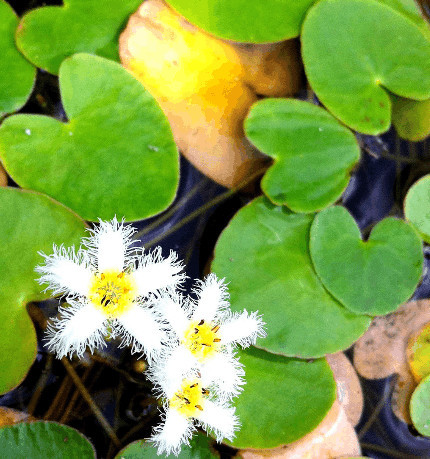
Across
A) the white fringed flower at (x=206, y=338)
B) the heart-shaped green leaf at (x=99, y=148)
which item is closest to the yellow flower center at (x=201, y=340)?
the white fringed flower at (x=206, y=338)

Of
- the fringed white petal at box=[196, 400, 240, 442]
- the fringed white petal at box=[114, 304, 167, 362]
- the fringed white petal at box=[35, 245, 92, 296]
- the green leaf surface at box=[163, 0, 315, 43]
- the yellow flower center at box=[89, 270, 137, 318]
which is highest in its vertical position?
the green leaf surface at box=[163, 0, 315, 43]

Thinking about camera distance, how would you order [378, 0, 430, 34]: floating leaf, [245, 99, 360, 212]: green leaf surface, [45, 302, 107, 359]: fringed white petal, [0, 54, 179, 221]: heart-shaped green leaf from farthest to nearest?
[378, 0, 430, 34]: floating leaf, [245, 99, 360, 212]: green leaf surface, [0, 54, 179, 221]: heart-shaped green leaf, [45, 302, 107, 359]: fringed white petal

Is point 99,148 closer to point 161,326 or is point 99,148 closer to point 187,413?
point 161,326

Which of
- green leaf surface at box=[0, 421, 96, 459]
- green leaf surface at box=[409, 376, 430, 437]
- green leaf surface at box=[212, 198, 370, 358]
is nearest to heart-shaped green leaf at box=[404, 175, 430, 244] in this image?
green leaf surface at box=[212, 198, 370, 358]

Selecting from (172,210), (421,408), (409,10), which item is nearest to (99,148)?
(172,210)

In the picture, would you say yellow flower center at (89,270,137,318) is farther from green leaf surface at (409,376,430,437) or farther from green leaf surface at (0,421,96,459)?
green leaf surface at (409,376,430,437)

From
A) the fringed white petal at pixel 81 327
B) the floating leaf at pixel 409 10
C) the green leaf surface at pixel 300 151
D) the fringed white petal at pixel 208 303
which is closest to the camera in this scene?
the fringed white petal at pixel 81 327

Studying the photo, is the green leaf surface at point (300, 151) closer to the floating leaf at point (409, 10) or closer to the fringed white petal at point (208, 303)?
the fringed white petal at point (208, 303)
